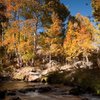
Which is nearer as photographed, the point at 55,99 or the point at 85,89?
the point at 55,99

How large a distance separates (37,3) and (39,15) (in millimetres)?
1742

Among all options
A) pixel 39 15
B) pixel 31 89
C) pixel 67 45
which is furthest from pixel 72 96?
pixel 67 45

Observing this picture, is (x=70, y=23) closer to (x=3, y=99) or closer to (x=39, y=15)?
(x=39, y=15)

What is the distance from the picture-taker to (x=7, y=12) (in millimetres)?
38750

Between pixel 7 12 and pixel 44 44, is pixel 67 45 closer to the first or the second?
pixel 44 44

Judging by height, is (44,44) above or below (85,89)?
above

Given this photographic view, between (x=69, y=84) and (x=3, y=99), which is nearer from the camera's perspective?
(x=3, y=99)

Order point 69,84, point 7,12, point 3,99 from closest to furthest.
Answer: point 3,99 < point 69,84 < point 7,12

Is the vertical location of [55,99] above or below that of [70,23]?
below

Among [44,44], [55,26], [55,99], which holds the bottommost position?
[55,99]

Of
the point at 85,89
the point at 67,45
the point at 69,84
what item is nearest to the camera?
the point at 85,89

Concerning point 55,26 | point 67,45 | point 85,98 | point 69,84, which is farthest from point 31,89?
point 67,45

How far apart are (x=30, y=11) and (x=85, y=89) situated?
65.7 ft

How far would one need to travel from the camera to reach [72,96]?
19.6 m
